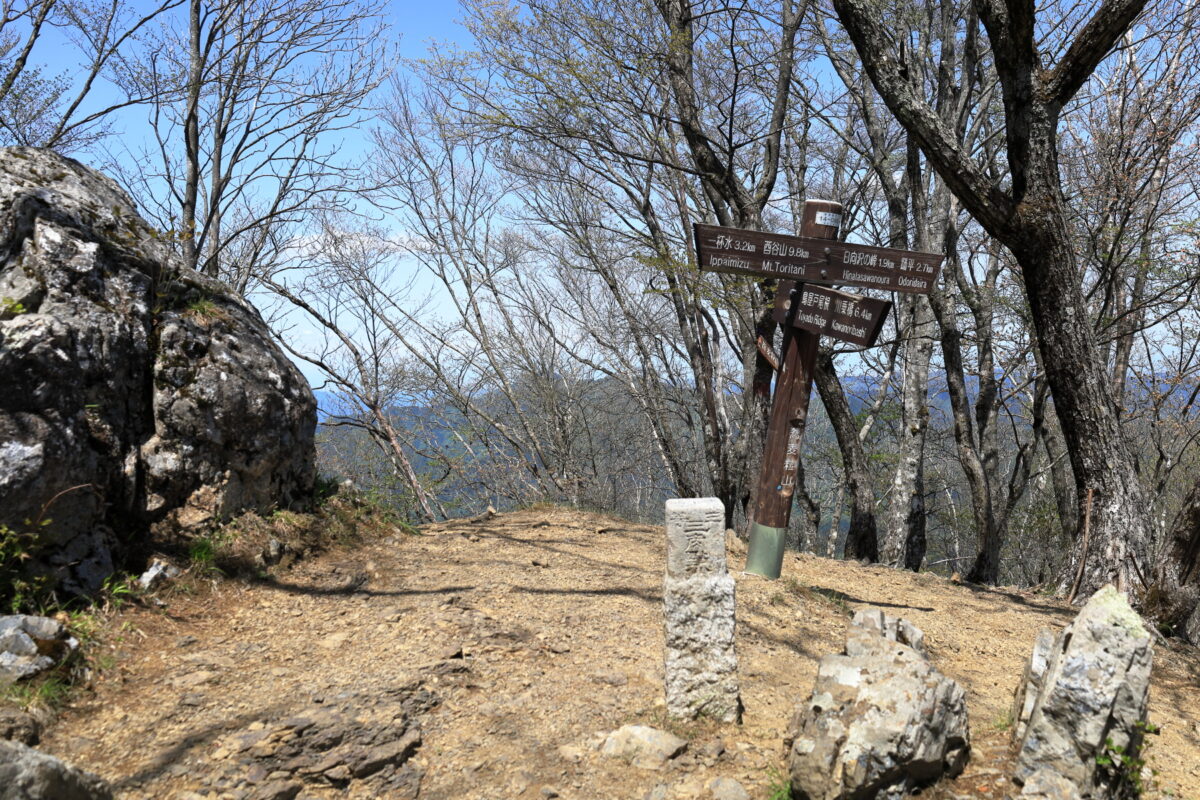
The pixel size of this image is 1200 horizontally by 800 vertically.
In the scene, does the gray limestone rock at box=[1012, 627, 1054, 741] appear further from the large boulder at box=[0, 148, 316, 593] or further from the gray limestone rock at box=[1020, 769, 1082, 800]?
the large boulder at box=[0, 148, 316, 593]

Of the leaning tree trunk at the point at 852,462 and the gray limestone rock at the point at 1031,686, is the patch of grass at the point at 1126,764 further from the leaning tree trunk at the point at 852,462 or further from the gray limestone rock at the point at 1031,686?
the leaning tree trunk at the point at 852,462

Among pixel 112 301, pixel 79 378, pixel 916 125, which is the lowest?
pixel 79 378

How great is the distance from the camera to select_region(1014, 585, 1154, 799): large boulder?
254 centimetres

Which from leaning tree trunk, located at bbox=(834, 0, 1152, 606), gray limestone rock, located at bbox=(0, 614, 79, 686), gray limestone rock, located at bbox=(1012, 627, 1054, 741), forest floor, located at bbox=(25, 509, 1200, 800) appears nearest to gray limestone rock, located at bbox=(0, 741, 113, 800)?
forest floor, located at bbox=(25, 509, 1200, 800)

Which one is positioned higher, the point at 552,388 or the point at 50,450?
the point at 552,388

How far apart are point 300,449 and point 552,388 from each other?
818 centimetres

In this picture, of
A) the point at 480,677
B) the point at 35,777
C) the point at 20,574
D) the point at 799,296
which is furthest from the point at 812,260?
the point at 20,574

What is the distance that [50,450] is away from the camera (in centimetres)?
392

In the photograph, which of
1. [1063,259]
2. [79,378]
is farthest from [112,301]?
[1063,259]

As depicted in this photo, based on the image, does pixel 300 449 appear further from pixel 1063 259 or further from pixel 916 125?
pixel 1063 259

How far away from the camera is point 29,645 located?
330cm

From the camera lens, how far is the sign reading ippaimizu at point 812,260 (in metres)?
4.87

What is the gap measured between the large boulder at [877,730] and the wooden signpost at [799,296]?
2422 mm

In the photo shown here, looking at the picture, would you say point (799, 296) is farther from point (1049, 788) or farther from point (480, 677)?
point (1049, 788)
